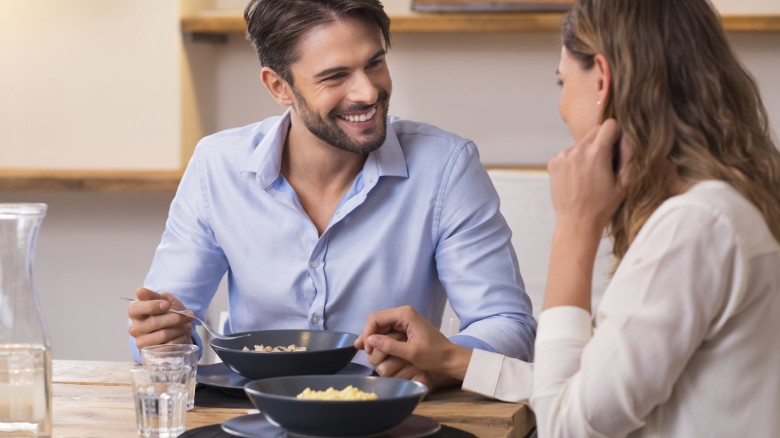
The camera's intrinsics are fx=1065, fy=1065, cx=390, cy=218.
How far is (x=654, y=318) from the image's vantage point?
116 cm

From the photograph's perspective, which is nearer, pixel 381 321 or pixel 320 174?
pixel 381 321

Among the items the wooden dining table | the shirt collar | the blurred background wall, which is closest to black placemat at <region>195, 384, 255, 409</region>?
the wooden dining table

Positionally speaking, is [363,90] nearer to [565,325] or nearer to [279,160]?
[279,160]

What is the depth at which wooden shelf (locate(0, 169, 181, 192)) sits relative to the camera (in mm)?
3199

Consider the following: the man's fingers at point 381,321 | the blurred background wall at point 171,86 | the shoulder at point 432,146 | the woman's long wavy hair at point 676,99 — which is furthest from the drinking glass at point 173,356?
the blurred background wall at point 171,86

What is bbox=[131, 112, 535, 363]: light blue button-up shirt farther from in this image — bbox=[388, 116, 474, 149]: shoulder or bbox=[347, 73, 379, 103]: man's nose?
bbox=[347, 73, 379, 103]: man's nose

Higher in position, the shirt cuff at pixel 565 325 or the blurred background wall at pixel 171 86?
the shirt cuff at pixel 565 325

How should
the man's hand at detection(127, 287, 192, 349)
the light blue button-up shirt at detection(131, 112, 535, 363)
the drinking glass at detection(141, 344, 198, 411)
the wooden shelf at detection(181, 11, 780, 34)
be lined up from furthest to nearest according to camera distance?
the wooden shelf at detection(181, 11, 780, 34) → the light blue button-up shirt at detection(131, 112, 535, 363) → the man's hand at detection(127, 287, 192, 349) → the drinking glass at detection(141, 344, 198, 411)

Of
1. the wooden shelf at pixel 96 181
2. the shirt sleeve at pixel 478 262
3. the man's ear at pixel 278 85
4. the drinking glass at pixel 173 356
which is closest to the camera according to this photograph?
the drinking glass at pixel 173 356

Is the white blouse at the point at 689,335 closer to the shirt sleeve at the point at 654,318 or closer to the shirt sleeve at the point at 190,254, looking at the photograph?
the shirt sleeve at the point at 654,318

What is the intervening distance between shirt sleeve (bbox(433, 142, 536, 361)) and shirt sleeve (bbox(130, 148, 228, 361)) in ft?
1.47

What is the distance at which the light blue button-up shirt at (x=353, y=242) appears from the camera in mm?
1964

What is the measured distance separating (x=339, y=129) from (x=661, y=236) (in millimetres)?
950


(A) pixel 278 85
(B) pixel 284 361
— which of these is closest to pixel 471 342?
(B) pixel 284 361
